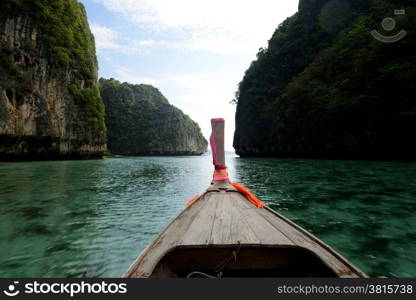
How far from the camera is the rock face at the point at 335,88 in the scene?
17.2 m

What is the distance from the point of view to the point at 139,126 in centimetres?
8675

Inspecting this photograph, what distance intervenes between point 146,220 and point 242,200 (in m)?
2.11

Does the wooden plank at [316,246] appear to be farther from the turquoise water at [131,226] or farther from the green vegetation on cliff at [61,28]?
the green vegetation on cliff at [61,28]

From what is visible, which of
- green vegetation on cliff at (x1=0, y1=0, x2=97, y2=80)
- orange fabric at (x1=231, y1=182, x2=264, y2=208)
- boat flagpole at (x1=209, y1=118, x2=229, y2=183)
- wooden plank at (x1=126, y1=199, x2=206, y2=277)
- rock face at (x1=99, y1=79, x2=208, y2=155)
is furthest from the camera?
rock face at (x1=99, y1=79, x2=208, y2=155)

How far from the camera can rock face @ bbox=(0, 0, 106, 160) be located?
828 inches

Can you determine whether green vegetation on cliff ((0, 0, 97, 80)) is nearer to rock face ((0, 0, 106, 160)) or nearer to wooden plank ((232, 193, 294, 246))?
rock face ((0, 0, 106, 160))

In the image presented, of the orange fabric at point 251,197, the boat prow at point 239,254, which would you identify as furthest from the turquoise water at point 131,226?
the orange fabric at point 251,197

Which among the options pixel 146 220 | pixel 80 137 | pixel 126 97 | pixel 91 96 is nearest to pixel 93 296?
pixel 146 220

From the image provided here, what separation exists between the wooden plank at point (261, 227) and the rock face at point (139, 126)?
81835 mm

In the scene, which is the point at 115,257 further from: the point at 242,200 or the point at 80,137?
the point at 80,137

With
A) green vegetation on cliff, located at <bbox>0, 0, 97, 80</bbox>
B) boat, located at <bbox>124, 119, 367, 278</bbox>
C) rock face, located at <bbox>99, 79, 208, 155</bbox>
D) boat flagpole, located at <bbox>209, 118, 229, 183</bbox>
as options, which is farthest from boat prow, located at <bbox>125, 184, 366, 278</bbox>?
rock face, located at <bbox>99, 79, 208, 155</bbox>

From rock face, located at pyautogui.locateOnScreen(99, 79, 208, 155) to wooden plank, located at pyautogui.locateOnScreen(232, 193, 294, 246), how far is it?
8183 centimetres

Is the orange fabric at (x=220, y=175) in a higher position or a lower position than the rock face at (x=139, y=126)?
lower

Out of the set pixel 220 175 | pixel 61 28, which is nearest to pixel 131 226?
pixel 220 175
